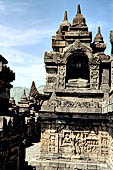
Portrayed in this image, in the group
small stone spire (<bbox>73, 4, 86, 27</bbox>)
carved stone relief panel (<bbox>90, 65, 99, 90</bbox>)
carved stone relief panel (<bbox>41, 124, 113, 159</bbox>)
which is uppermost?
small stone spire (<bbox>73, 4, 86, 27</bbox>)

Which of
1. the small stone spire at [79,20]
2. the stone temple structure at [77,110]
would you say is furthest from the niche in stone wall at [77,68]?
the small stone spire at [79,20]

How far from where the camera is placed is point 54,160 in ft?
34.9

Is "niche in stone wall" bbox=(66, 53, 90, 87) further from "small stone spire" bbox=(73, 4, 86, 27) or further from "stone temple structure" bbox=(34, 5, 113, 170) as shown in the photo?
"small stone spire" bbox=(73, 4, 86, 27)

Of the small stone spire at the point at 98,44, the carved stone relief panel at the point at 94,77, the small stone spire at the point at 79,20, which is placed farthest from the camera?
the small stone spire at the point at 79,20

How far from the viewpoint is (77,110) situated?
10695 mm

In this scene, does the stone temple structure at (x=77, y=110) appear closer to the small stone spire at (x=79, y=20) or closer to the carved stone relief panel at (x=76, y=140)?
the carved stone relief panel at (x=76, y=140)

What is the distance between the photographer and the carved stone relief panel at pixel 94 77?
38.2 ft

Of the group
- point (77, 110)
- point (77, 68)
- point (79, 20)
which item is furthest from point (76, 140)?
point (79, 20)

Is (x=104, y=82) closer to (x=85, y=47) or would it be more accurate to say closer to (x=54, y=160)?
(x=85, y=47)

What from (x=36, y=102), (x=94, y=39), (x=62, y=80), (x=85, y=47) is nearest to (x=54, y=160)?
(x=62, y=80)

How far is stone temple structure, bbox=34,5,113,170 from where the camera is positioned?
413 inches

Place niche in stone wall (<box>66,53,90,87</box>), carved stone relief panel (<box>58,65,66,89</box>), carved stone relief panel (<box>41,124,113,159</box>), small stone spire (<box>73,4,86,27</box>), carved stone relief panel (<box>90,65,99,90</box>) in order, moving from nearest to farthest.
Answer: carved stone relief panel (<box>41,124,113,159</box>)
carved stone relief panel (<box>90,65,99,90</box>)
carved stone relief panel (<box>58,65,66,89</box>)
niche in stone wall (<box>66,53,90,87</box>)
small stone spire (<box>73,4,86,27</box>)

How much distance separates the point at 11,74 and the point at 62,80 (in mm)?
3867

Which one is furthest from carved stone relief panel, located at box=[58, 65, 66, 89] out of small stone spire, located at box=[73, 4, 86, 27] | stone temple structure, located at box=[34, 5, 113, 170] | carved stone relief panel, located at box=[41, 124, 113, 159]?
small stone spire, located at box=[73, 4, 86, 27]
